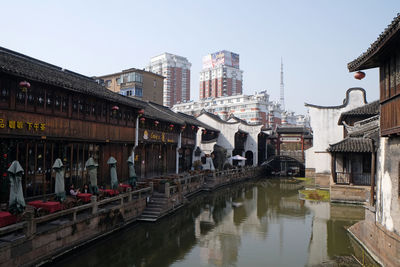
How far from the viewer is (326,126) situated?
29.4 meters

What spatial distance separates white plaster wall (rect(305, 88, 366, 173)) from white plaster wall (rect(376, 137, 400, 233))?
62.9 feet

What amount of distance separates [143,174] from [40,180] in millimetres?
9506

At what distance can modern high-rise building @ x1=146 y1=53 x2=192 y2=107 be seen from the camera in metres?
102

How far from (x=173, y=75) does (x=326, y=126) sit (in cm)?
7949

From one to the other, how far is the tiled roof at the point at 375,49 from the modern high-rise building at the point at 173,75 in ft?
306

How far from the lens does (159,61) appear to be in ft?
348

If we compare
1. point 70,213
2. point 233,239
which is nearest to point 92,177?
point 70,213

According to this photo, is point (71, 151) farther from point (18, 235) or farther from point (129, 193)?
point (18, 235)

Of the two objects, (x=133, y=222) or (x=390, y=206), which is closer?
(x=390, y=206)

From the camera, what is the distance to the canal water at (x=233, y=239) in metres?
10.7

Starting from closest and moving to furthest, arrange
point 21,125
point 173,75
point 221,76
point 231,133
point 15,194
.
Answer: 1. point 15,194
2. point 21,125
3. point 231,133
4. point 221,76
5. point 173,75

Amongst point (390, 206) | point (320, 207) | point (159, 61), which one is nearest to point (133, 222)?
point (390, 206)

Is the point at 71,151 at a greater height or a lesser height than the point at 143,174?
greater

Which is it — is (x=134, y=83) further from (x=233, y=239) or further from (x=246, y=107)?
(x=246, y=107)
